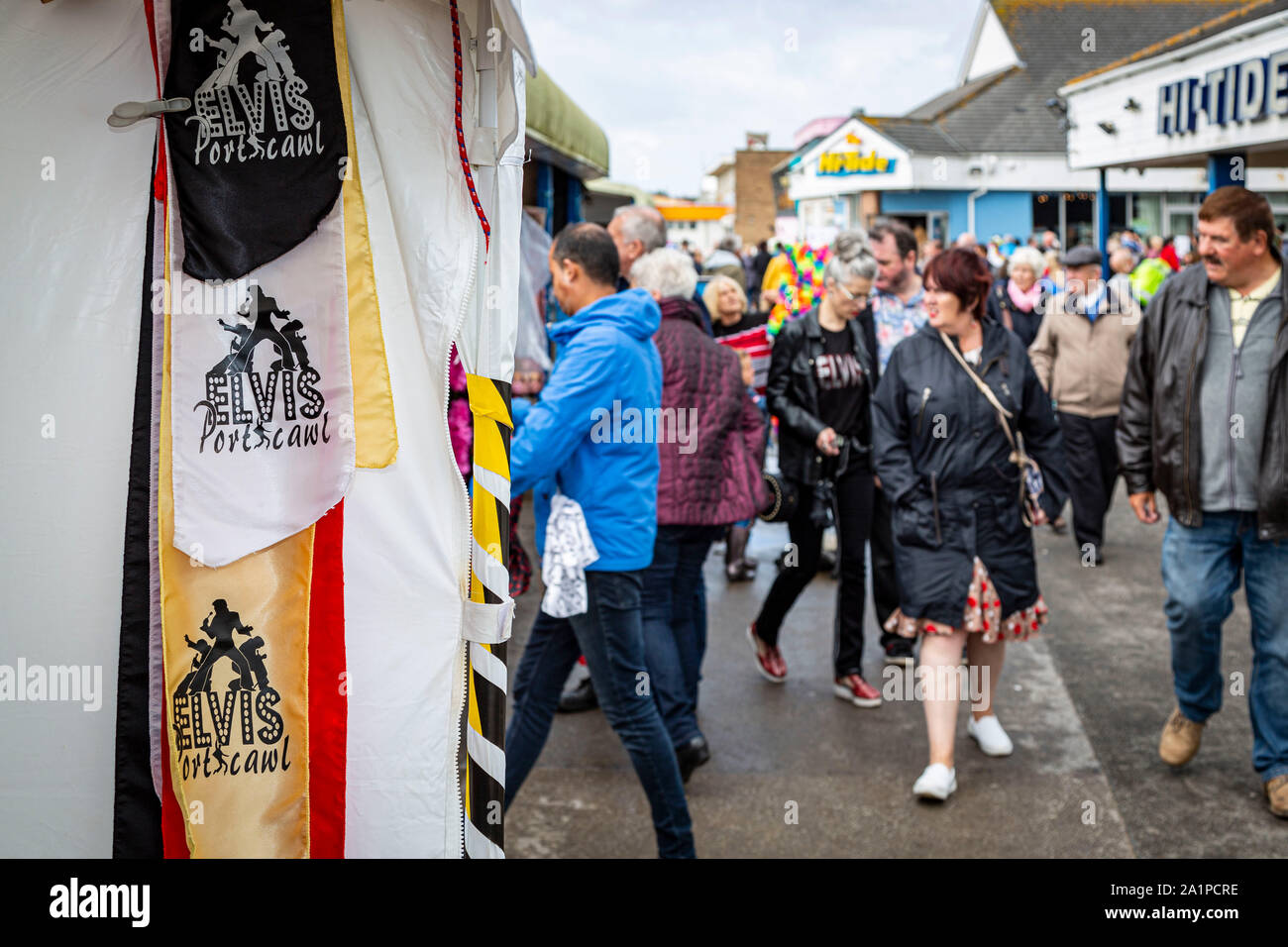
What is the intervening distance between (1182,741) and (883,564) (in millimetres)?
1689

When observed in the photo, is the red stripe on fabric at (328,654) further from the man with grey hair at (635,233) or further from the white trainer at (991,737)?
the white trainer at (991,737)

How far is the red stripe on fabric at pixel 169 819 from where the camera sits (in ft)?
9.05

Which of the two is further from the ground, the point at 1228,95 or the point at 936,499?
the point at 1228,95

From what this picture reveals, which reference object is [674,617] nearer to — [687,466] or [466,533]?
[687,466]

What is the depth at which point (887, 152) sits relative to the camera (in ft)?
104

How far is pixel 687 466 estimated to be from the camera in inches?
181

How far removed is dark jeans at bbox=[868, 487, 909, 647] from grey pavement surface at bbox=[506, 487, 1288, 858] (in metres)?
0.29

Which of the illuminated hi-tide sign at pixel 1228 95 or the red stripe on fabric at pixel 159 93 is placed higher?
the illuminated hi-tide sign at pixel 1228 95

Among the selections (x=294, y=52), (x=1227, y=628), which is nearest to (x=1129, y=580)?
(x=1227, y=628)

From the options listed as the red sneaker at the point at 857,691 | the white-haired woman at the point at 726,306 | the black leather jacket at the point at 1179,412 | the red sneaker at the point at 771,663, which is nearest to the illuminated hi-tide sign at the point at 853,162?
the white-haired woman at the point at 726,306

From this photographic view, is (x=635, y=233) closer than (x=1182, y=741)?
No

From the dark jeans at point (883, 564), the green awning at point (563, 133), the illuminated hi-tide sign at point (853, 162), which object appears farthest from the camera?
the illuminated hi-tide sign at point (853, 162)

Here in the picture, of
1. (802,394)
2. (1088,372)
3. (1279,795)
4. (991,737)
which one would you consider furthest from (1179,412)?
(1088,372)

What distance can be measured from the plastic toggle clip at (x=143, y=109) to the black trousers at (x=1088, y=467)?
6.64 m
